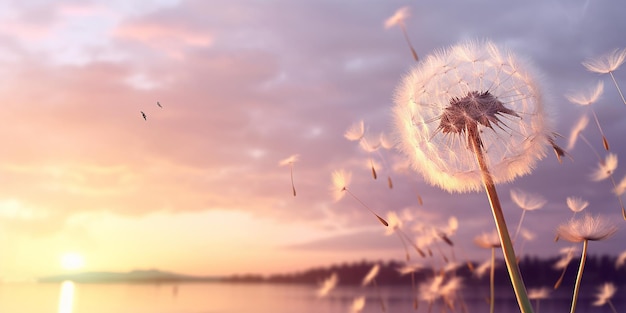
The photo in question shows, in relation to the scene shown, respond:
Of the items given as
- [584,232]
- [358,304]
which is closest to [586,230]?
[584,232]

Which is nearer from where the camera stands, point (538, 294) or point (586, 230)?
point (586, 230)

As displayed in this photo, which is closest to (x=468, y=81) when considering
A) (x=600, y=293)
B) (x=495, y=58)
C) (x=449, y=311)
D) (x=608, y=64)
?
(x=495, y=58)

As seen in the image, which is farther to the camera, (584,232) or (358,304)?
(358,304)

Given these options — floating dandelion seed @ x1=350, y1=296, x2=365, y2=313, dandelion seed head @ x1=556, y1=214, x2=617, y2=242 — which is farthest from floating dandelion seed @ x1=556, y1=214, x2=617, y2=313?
floating dandelion seed @ x1=350, y1=296, x2=365, y2=313

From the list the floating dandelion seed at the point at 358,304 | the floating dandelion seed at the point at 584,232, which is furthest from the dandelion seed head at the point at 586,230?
the floating dandelion seed at the point at 358,304

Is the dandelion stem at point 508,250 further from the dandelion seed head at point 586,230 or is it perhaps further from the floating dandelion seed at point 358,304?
the floating dandelion seed at point 358,304

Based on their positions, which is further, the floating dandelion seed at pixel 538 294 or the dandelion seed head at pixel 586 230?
the floating dandelion seed at pixel 538 294

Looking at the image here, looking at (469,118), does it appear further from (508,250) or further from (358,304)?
(358,304)
